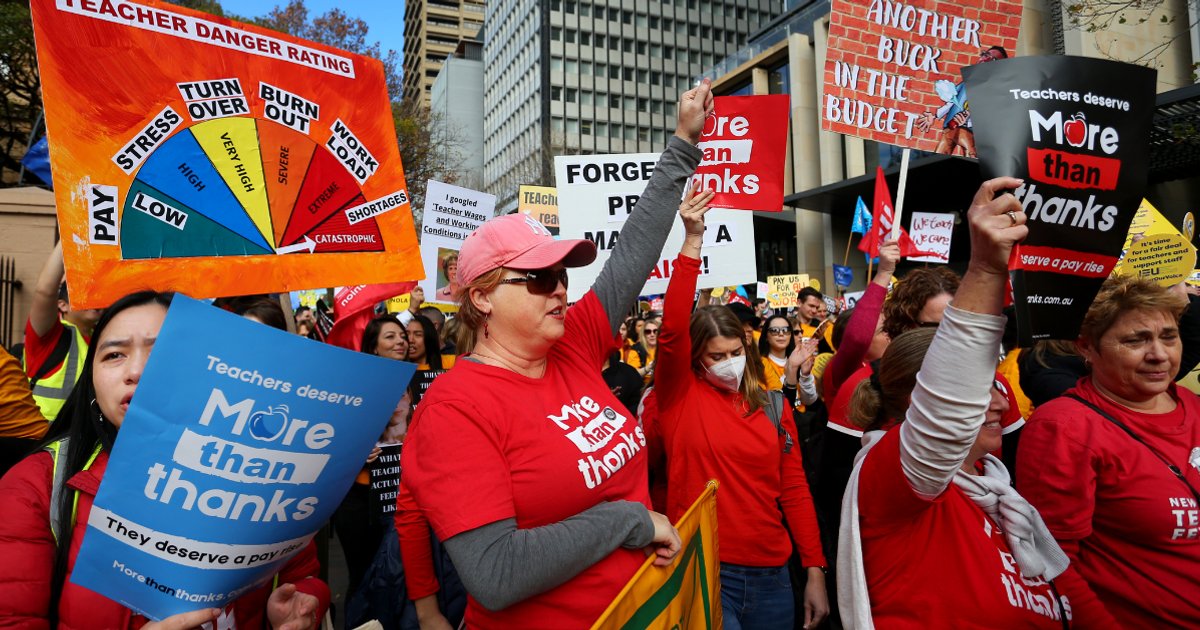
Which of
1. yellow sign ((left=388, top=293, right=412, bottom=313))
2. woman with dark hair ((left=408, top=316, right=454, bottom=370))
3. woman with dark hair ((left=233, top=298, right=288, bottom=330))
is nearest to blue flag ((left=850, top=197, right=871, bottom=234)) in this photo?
yellow sign ((left=388, top=293, right=412, bottom=313))

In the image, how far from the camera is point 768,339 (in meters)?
6.84

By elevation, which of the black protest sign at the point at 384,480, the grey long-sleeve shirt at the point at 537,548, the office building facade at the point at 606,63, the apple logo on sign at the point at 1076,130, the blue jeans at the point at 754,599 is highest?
the office building facade at the point at 606,63

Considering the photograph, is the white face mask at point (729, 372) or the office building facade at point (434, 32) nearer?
the white face mask at point (729, 372)

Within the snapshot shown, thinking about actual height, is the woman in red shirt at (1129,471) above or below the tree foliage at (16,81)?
below

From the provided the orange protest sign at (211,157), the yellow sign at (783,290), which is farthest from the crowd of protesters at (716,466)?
the yellow sign at (783,290)

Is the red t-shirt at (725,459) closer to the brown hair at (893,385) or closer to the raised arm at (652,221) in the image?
the raised arm at (652,221)

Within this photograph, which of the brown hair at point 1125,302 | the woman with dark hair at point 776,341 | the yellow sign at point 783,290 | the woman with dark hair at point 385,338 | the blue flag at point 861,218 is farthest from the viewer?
the yellow sign at point 783,290

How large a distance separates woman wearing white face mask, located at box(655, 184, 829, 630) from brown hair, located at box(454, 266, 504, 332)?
3.48 ft

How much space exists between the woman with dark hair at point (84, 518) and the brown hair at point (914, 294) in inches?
116

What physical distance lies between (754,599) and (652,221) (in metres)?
1.67

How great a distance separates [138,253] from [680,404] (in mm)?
2265

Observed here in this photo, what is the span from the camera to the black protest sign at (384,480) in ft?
13.5

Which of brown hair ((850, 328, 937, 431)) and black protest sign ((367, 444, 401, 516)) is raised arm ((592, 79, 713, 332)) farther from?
black protest sign ((367, 444, 401, 516))

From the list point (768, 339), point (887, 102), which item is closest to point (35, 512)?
point (887, 102)
